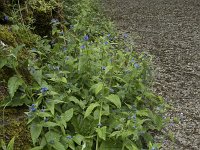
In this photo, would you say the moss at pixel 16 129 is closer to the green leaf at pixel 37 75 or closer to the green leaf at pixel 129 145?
the green leaf at pixel 37 75

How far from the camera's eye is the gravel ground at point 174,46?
12.0 ft

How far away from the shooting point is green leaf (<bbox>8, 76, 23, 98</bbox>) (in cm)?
258

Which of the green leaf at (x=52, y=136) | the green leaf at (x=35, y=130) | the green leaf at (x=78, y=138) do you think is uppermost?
the green leaf at (x=35, y=130)

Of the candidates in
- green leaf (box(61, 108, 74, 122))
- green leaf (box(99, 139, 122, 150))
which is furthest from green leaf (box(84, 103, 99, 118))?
green leaf (box(99, 139, 122, 150))

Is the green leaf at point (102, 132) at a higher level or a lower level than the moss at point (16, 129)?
lower

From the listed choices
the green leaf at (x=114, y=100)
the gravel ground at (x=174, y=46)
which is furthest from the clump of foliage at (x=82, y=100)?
the gravel ground at (x=174, y=46)

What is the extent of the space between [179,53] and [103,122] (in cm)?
293

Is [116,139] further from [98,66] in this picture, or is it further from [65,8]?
[65,8]

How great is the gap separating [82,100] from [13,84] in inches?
26.6

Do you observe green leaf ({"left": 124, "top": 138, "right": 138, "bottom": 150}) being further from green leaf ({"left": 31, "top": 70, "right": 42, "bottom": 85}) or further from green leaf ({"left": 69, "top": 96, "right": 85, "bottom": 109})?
green leaf ({"left": 31, "top": 70, "right": 42, "bottom": 85})

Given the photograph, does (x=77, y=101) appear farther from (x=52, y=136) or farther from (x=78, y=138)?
(x=52, y=136)

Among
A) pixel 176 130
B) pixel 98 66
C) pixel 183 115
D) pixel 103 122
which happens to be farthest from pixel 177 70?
pixel 103 122

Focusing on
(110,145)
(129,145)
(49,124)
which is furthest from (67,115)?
(129,145)

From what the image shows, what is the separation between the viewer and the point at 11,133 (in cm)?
256
